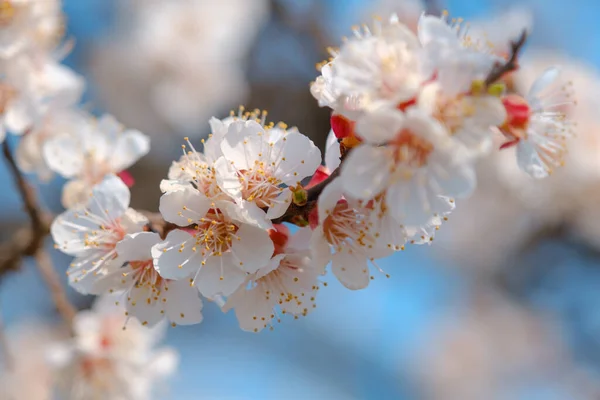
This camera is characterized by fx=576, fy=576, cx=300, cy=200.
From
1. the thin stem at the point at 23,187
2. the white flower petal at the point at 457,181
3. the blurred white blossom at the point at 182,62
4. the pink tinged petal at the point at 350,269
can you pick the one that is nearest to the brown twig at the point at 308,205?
the pink tinged petal at the point at 350,269

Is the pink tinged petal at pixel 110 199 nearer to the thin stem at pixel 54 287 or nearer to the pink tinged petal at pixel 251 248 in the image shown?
the pink tinged petal at pixel 251 248

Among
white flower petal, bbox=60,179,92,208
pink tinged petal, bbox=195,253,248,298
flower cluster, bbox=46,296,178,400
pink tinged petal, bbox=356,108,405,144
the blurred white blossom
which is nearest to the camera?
pink tinged petal, bbox=356,108,405,144

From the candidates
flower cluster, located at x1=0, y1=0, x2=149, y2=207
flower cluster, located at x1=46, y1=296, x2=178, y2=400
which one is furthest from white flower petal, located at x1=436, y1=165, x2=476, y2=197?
flower cluster, located at x1=46, y1=296, x2=178, y2=400

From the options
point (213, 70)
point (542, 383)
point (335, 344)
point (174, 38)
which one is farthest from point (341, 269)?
point (542, 383)

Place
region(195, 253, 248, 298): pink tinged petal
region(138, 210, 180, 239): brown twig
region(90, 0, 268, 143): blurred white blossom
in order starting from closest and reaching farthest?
1. region(195, 253, 248, 298): pink tinged petal
2. region(138, 210, 180, 239): brown twig
3. region(90, 0, 268, 143): blurred white blossom

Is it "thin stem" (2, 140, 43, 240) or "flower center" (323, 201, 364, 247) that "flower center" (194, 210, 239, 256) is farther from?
"thin stem" (2, 140, 43, 240)

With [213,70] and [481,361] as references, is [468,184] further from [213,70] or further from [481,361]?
[481,361]

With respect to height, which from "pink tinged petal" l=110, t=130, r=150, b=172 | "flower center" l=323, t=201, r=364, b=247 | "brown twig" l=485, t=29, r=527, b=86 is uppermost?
"brown twig" l=485, t=29, r=527, b=86

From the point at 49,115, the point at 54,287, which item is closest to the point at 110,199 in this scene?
the point at 49,115
